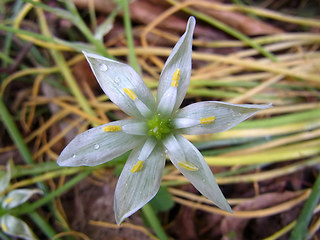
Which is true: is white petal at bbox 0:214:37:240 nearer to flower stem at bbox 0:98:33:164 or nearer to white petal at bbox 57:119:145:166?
flower stem at bbox 0:98:33:164

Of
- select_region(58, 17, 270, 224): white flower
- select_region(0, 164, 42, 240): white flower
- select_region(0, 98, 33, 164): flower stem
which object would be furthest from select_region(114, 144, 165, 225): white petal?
select_region(0, 98, 33, 164): flower stem

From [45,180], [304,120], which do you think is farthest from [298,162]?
[45,180]

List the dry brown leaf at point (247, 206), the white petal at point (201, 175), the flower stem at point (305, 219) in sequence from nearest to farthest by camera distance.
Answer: the white petal at point (201, 175), the flower stem at point (305, 219), the dry brown leaf at point (247, 206)

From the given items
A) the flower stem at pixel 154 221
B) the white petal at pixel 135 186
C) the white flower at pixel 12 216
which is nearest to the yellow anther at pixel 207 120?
the white petal at pixel 135 186

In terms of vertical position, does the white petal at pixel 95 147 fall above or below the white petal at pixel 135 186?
above

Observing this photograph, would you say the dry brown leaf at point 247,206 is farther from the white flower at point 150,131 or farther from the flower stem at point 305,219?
the white flower at point 150,131

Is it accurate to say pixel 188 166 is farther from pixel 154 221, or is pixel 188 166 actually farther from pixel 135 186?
pixel 154 221
